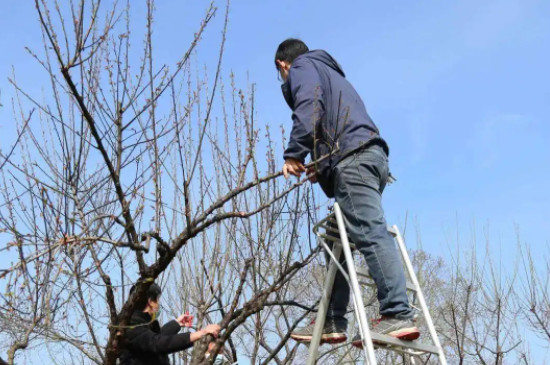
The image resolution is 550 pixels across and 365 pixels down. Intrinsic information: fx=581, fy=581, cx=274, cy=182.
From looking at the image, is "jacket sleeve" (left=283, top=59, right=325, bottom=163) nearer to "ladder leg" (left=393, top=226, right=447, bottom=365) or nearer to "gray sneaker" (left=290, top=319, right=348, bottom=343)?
"ladder leg" (left=393, top=226, right=447, bottom=365)

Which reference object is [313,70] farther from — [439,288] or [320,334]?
[439,288]

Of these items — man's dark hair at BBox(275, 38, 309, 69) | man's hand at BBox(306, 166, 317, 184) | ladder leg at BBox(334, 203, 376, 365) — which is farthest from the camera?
man's dark hair at BBox(275, 38, 309, 69)

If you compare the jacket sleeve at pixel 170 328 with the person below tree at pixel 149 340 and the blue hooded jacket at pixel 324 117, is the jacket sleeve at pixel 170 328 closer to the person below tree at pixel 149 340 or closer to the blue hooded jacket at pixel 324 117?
the person below tree at pixel 149 340

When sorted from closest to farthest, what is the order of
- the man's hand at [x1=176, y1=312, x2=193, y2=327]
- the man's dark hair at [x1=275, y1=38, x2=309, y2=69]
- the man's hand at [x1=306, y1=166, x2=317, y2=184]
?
the man's hand at [x1=306, y1=166, x2=317, y2=184], the man's dark hair at [x1=275, y1=38, x2=309, y2=69], the man's hand at [x1=176, y1=312, x2=193, y2=327]

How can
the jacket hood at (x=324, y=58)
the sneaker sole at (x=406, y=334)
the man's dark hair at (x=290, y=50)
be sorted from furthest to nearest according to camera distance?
the man's dark hair at (x=290, y=50)
the jacket hood at (x=324, y=58)
the sneaker sole at (x=406, y=334)

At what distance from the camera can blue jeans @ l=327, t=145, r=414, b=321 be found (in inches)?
106

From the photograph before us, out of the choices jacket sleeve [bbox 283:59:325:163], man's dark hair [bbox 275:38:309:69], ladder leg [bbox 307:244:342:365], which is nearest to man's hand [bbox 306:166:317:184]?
jacket sleeve [bbox 283:59:325:163]

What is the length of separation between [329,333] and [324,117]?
117cm

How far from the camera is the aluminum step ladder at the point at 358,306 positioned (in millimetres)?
2570

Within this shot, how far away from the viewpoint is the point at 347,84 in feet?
11.0

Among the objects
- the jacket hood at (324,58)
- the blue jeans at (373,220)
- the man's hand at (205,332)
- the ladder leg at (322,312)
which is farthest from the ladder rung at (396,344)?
the jacket hood at (324,58)

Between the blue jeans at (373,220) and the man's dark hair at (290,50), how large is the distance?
2.77 ft

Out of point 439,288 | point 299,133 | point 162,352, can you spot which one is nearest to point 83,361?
point 162,352

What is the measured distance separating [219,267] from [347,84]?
10.7ft
